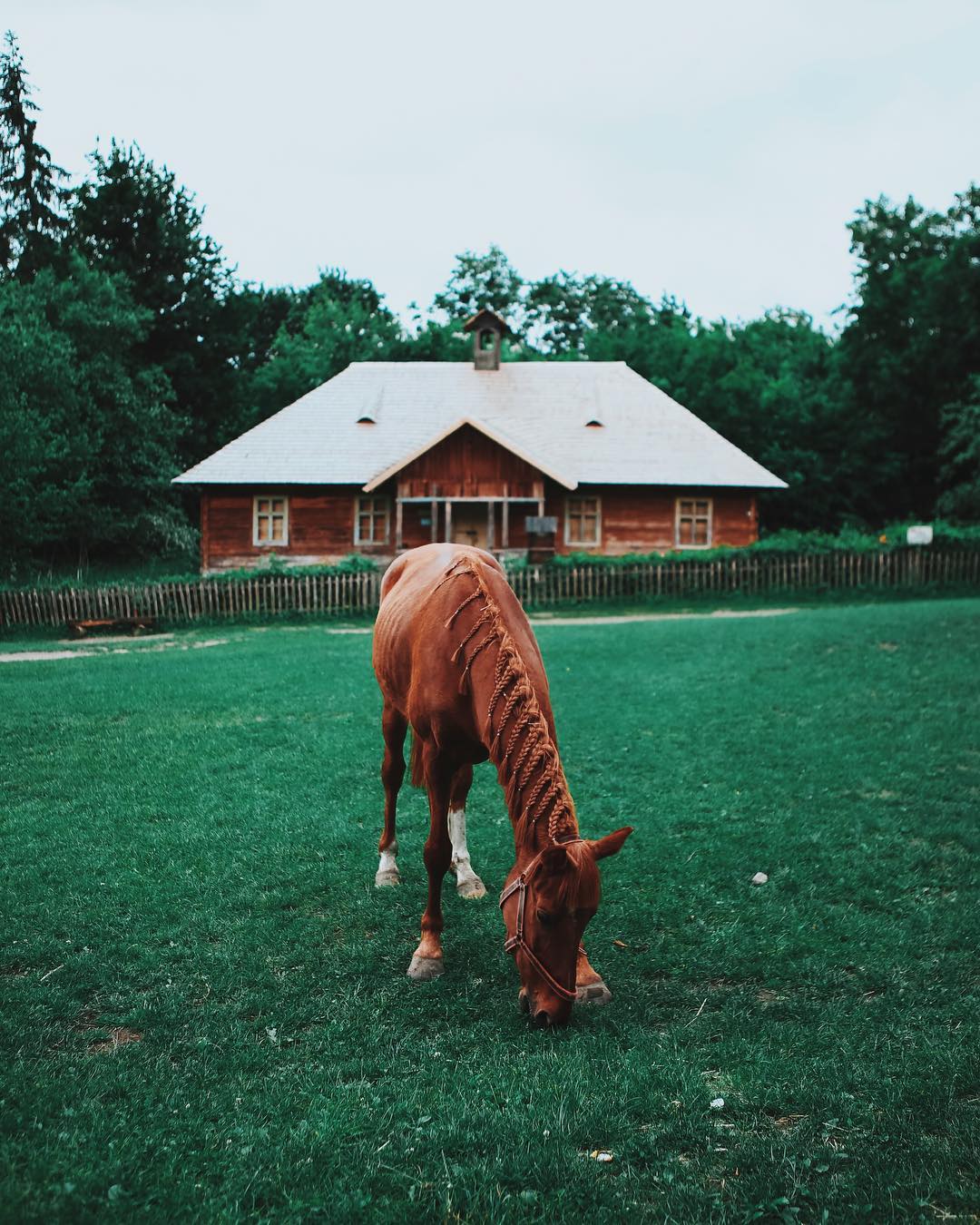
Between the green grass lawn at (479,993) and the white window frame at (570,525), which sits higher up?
the white window frame at (570,525)

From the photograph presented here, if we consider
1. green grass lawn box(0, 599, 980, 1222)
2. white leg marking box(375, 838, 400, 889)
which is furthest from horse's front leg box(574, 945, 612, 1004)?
white leg marking box(375, 838, 400, 889)

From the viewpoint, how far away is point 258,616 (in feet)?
70.8

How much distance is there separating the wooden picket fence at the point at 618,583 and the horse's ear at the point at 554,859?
18.8 metres

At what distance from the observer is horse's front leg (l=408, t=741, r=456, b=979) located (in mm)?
4742

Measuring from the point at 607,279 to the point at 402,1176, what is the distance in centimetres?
5844

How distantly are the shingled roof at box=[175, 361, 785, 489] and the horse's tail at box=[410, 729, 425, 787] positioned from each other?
20.9 metres

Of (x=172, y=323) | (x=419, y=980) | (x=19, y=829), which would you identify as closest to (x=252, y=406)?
(x=172, y=323)

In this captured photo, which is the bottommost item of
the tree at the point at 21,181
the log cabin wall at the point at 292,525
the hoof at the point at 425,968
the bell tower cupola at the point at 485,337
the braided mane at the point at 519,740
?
the hoof at the point at 425,968

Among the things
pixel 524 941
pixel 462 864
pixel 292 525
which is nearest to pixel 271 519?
pixel 292 525

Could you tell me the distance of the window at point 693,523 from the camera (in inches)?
1121

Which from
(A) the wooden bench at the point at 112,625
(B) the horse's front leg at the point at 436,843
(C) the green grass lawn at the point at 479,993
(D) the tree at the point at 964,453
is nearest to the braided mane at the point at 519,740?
(B) the horse's front leg at the point at 436,843

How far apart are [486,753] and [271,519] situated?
24.3 meters

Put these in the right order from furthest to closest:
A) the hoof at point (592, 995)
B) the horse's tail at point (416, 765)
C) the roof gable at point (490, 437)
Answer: the roof gable at point (490, 437) < the horse's tail at point (416, 765) < the hoof at point (592, 995)

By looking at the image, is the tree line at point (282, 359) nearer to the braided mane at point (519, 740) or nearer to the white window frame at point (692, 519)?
the white window frame at point (692, 519)
